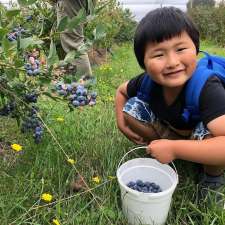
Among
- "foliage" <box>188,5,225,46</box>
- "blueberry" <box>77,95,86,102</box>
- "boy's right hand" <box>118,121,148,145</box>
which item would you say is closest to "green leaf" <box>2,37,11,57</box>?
"blueberry" <box>77,95,86,102</box>

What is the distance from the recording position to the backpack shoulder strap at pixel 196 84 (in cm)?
163

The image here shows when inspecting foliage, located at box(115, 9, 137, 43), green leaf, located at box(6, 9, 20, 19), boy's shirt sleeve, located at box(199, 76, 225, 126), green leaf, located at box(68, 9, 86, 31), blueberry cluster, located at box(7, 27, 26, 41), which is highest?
green leaf, located at box(6, 9, 20, 19)

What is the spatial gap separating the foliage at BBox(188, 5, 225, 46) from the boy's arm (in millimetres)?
5840

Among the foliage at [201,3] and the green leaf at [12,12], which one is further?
the foliage at [201,3]

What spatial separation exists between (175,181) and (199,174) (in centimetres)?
28

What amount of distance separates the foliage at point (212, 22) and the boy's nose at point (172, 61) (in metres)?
5.80

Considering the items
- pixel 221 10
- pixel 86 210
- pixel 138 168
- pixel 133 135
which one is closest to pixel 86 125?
pixel 133 135

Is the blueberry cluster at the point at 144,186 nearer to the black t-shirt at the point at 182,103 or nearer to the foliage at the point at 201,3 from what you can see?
the black t-shirt at the point at 182,103

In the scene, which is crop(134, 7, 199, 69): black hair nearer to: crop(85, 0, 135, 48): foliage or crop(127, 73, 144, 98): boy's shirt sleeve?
crop(127, 73, 144, 98): boy's shirt sleeve

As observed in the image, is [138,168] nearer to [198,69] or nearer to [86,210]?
[86,210]

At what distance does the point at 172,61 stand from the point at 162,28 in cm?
12

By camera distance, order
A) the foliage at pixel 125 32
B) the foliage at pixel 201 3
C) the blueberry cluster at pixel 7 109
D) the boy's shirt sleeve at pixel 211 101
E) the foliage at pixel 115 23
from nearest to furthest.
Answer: the boy's shirt sleeve at pixel 211 101, the blueberry cluster at pixel 7 109, the foliage at pixel 115 23, the foliage at pixel 125 32, the foliage at pixel 201 3

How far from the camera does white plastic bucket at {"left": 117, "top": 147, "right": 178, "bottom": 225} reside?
1491 millimetres

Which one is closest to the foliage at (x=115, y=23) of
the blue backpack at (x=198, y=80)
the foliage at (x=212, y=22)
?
the foliage at (x=212, y=22)
